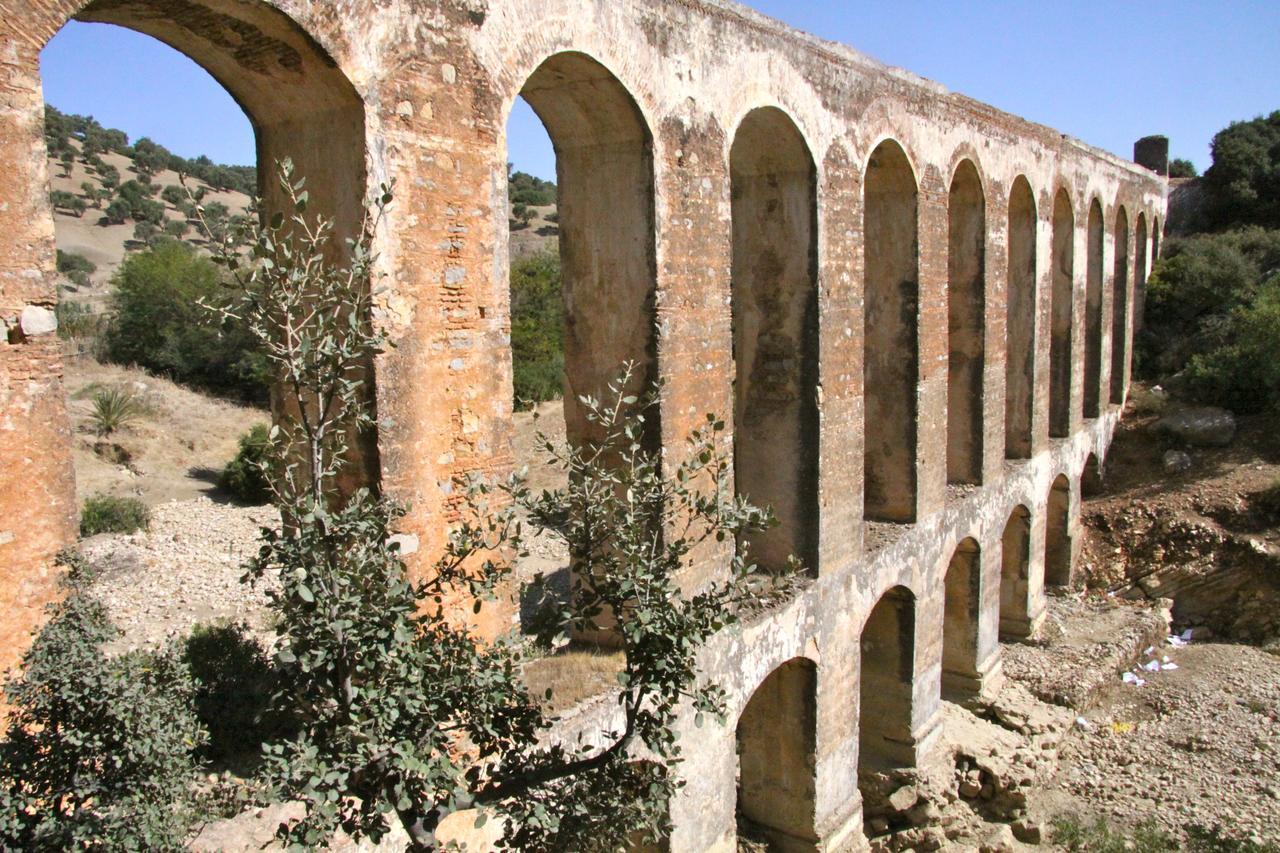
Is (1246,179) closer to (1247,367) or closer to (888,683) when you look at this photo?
(1247,367)

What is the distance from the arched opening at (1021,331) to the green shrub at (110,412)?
53.9 feet

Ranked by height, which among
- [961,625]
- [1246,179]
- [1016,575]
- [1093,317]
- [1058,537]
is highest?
[1246,179]

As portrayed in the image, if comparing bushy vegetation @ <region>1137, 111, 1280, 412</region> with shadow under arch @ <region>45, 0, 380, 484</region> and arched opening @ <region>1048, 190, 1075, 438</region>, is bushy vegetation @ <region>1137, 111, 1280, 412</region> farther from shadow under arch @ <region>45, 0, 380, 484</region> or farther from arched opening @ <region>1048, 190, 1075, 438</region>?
shadow under arch @ <region>45, 0, 380, 484</region>

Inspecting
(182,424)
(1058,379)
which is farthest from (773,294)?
(182,424)

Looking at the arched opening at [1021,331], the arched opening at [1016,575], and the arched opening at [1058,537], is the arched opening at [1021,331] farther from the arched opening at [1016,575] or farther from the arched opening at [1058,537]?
the arched opening at [1058,537]

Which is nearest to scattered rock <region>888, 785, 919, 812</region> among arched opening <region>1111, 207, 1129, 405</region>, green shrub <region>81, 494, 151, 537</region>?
arched opening <region>1111, 207, 1129, 405</region>

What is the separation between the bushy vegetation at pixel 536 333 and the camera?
950 inches

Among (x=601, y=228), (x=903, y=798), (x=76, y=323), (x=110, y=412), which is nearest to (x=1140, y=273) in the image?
(x=903, y=798)

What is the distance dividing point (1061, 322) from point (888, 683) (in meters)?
7.12

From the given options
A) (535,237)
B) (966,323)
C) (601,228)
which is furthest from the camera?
(535,237)

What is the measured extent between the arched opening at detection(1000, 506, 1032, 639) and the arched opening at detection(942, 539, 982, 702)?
174cm

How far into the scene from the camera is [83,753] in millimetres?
3268

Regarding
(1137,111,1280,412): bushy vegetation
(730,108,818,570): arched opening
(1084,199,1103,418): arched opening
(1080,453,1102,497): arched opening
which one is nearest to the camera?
(730,108,818,570): arched opening

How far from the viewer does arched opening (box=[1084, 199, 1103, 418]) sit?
16000 mm
